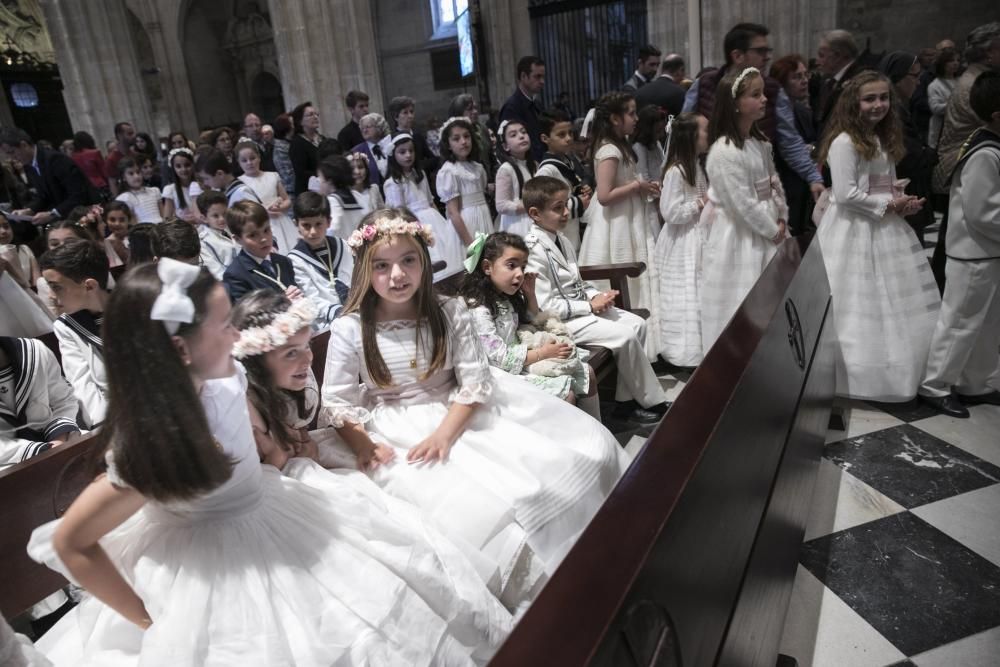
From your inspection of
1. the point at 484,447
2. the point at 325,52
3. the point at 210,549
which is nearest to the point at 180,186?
the point at 325,52

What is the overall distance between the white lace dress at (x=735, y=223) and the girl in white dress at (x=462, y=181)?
86.7 inches

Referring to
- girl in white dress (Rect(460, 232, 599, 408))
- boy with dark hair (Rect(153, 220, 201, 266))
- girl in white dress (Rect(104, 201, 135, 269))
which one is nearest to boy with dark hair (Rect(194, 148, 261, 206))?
girl in white dress (Rect(104, 201, 135, 269))

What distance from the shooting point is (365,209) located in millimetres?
5426

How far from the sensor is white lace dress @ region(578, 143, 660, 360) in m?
4.05

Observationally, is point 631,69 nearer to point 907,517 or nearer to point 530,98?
point 530,98

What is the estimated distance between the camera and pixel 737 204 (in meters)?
3.38

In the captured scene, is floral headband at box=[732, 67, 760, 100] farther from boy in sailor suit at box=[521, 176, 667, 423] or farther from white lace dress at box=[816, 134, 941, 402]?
boy in sailor suit at box=[521, 176, 667, 423]

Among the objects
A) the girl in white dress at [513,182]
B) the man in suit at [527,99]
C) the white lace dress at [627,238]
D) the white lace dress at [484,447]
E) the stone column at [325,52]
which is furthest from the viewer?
the stone column at [325,52]

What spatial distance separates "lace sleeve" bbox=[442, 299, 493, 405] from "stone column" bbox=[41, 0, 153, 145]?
906cm

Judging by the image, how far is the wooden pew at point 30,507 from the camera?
1536mm

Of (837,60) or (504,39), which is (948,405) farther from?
(504,39)

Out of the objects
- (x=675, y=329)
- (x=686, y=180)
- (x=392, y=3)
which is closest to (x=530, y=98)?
(x=686, y=180)

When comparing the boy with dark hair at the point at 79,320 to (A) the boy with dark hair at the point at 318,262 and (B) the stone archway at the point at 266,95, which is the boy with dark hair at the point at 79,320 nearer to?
(A) the boy with dark hair at the point at 318,262

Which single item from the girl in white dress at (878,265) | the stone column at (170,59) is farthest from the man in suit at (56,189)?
the stone column at (170,59)
